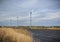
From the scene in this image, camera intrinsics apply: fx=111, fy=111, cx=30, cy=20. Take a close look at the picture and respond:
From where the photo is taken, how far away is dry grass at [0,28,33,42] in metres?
2.10

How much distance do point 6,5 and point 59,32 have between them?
45.0 inches

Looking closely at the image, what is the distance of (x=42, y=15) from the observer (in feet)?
7.00

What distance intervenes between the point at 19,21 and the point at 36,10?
392 millimetres

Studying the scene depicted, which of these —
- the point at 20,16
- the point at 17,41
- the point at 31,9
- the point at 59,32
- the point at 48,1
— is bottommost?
the point at 17,41

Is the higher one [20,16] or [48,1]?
[48,1]

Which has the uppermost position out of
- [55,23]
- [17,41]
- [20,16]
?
[20,16]

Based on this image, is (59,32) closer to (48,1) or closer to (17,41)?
(48,1)

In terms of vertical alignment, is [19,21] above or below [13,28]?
above

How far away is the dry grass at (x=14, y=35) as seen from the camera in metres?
2.10

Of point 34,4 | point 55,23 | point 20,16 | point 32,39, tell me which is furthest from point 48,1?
point 32,39

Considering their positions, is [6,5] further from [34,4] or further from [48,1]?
[48,1]

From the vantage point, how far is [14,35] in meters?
2.12

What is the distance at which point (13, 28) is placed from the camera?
213cm

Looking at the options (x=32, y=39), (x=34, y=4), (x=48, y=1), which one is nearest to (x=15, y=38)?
(x=32, y=39)
